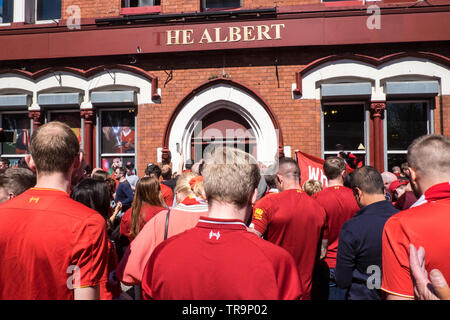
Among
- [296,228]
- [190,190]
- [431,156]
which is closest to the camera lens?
[431,156]

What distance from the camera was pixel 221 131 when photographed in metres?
8.23

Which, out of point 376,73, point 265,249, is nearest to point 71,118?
point 376,73

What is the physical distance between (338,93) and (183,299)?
6962 millimetres

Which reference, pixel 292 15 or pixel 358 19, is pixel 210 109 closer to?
pixel 292 15

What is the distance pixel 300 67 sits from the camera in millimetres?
7629

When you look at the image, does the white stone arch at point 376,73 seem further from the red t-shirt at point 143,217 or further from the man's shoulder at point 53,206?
the man's shoulder at point 53,206

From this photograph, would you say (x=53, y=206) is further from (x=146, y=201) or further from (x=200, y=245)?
(x=146, y=201)

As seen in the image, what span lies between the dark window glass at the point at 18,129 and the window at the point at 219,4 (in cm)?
552

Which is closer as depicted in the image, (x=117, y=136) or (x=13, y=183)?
(x=13, y=183)

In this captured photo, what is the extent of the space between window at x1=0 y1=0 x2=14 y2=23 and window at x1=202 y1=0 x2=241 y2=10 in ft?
16.5

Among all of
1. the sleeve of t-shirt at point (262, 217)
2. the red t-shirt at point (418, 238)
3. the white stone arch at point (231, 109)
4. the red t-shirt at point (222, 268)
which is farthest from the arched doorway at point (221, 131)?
the red t-shirt at point (222, 268)

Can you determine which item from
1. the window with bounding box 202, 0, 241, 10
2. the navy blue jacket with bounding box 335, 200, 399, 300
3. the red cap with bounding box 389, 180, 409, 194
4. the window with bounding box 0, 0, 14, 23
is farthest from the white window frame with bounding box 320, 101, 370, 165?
the window with bounding box 0, 0, 14, 23

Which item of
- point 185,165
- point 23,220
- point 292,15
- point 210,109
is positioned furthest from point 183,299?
point 292,15

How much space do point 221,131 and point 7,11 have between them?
6433 mm
